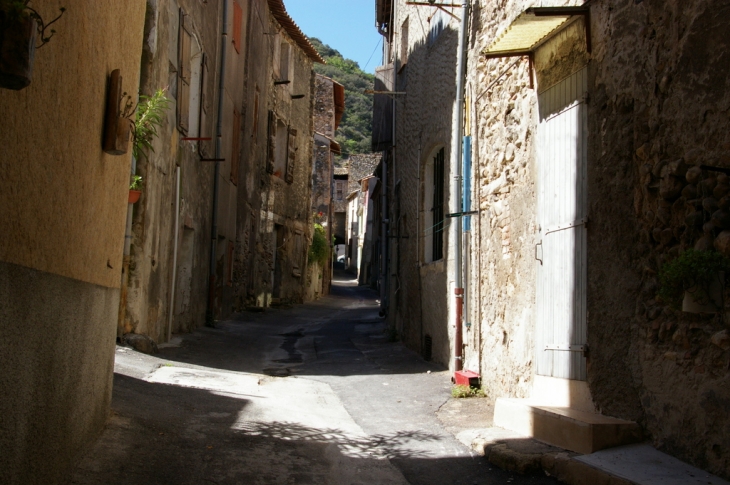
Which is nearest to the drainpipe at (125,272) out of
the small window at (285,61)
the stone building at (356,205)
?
the small window at (285,61)

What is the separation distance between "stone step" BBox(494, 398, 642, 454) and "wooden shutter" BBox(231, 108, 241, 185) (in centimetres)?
1160

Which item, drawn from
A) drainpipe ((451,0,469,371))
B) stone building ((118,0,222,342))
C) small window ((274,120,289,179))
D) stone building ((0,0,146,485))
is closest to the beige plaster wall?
stone building ((0,0,146,485))

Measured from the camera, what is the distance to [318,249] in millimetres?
28281

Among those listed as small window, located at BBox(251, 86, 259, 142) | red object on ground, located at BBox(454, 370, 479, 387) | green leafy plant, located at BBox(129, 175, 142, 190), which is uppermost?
small window, located at BBox(251, 86, 259, 142)

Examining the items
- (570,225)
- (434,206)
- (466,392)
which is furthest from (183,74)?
(570,225)

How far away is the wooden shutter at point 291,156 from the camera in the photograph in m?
23.3

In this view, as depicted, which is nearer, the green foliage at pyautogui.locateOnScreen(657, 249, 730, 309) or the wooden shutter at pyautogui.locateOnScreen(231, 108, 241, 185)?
the green foliage at pyautogui.locateOnScreen(657, 249, 730, 309)

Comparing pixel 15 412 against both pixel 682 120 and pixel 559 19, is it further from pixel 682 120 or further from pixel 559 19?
pixel 559 19

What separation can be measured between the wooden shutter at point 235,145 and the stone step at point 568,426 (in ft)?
38.1

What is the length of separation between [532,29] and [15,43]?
4.73 m

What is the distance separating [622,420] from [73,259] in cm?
354

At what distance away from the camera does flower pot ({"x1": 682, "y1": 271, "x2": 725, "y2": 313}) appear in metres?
4.12

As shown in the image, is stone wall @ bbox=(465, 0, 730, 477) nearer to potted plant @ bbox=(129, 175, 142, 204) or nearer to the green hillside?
potted plant @ bbox=(129, 175, 142, 204)

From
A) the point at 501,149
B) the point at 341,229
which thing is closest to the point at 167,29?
the point at 501,149
